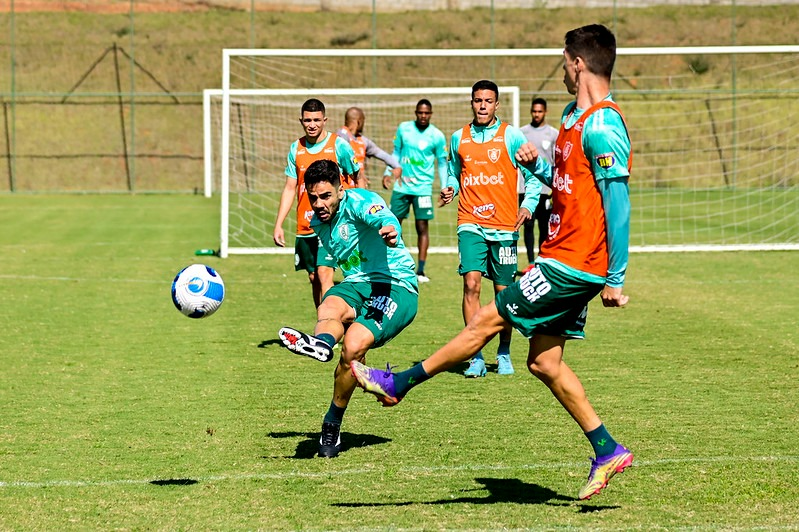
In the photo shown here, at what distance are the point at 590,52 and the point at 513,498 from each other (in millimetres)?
2299

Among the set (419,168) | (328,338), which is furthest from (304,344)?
(419,168)

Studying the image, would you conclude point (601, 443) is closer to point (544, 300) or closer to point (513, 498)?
point (513, 498)

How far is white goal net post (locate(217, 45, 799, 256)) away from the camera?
28219 millimetres

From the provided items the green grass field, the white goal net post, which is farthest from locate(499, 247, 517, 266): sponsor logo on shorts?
the white goal net post

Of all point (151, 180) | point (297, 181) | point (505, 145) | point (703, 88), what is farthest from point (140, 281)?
point (703, 88)

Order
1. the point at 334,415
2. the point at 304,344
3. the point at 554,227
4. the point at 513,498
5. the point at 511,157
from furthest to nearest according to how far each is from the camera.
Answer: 1. the point at 511,157
2. the point at 334,415
3. the point at 304,344
4. the point at 513,498
5. the point at 554,227

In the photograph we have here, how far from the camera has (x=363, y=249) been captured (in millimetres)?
7180

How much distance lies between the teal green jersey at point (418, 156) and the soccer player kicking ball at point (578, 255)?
9591 millimetres

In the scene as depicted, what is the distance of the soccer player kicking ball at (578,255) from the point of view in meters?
5.44

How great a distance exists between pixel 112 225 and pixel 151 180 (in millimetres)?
13919

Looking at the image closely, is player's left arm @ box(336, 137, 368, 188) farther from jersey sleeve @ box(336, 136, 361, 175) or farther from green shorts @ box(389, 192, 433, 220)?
green shorts @ box(389, 192, 433, 220)

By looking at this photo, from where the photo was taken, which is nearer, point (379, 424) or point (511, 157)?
point (379, 424)

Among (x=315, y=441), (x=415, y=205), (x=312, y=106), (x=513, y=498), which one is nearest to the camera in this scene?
(x=513, y=498)

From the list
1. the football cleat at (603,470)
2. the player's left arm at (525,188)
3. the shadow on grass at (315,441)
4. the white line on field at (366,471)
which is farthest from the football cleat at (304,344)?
the player's left arm at (525,188)
